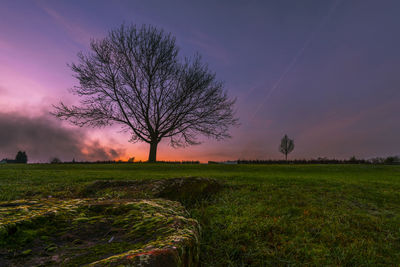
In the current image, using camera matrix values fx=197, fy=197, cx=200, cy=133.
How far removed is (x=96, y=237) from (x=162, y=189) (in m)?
3.29

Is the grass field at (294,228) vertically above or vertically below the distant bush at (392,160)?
below

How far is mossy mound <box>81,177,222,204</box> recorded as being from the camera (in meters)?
5.13

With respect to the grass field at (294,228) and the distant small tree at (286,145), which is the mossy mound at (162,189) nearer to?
the grass field at (294,228)

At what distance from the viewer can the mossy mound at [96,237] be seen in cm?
151

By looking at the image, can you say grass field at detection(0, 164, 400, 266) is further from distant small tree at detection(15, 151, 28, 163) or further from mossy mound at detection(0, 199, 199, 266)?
distant small tree at detection(15, 151, 28, 163)

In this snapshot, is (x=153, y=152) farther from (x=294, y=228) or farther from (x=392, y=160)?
(x=392, y=160)

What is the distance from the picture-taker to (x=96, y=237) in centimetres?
204

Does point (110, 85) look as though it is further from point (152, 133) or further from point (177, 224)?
point (177, 224)

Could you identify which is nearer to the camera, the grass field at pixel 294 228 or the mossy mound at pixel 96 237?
the mossy mound at pixel 96 237

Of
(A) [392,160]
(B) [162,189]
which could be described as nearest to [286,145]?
(A) [392,160]

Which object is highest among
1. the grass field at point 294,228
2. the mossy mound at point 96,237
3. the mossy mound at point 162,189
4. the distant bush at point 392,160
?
the distant bush at point 392,160

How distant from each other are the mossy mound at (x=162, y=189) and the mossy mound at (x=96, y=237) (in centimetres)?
237

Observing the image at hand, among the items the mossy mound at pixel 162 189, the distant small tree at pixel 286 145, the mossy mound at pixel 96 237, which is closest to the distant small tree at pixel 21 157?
the mossy mound at pixel 162 189

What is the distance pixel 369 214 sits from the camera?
16.0 feet
